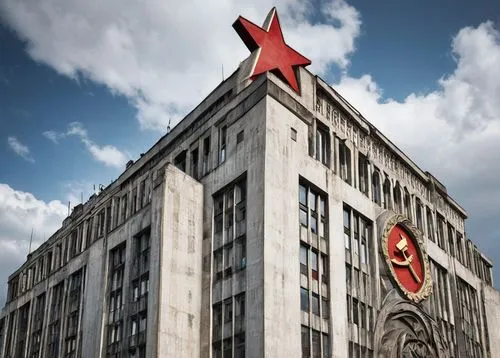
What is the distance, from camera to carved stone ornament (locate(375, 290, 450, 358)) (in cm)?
4238

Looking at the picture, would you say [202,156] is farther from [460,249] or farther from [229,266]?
[460,249]

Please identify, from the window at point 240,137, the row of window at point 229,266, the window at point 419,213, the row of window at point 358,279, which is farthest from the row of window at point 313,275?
the window at point 419,213

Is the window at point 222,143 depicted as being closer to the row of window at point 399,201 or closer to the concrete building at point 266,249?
the concrete building at point 266,249

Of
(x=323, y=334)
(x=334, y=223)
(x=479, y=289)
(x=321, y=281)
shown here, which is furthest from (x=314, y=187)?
(x=479, y=289)

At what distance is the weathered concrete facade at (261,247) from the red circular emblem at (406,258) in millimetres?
1296

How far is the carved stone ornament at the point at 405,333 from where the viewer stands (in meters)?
42.4

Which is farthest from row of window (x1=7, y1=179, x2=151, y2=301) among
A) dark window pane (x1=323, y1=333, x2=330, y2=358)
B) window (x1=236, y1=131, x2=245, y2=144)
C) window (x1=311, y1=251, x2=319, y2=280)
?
dark window pane (x1=323, y1=333, x2=330, y2=358)

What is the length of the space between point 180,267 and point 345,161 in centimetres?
1439

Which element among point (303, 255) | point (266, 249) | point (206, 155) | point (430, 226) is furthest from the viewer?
point (430, 226)

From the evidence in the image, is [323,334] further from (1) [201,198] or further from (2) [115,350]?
(2) [115,350]

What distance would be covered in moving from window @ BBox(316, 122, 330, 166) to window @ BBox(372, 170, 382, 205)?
6.29 meters

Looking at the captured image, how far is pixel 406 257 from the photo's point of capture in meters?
47.9

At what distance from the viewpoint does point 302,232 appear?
38.2 m

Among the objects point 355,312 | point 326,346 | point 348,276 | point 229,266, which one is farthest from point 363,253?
point 229,266
